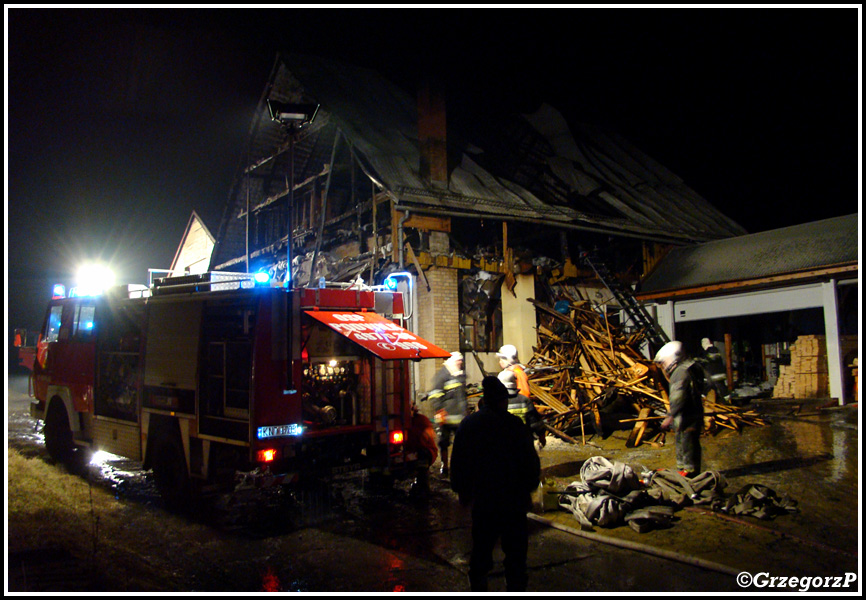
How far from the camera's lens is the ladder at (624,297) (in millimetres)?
16875

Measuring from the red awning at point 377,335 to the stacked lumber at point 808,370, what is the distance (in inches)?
504

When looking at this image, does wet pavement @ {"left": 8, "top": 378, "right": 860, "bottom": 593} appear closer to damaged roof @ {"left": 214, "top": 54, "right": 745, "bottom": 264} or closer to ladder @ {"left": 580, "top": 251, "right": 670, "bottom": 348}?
damaged roof @ {"left": 214, "top": 54, "right": 745, "bottom": 264}

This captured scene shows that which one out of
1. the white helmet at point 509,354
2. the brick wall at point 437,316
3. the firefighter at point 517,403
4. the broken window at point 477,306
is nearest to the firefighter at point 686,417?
the firefighter at point 517,403

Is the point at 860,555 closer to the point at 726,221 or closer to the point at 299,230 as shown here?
the point at 299,230

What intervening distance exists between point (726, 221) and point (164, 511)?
2228 centimetres

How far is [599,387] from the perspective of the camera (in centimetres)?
1162

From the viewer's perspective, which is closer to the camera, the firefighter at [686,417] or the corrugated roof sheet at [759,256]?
the firefighter at [686,417]

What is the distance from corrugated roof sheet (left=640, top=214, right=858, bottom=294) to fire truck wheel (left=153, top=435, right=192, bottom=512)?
14.0m

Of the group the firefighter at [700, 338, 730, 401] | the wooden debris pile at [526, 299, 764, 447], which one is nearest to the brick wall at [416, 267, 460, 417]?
the wooden debris pile at [526, 299, 764, 447]

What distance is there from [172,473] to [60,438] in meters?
3.91

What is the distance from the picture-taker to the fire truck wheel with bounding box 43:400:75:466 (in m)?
9.37

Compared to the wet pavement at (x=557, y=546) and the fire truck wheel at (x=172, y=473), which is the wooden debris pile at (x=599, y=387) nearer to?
the wet pavement at (x=557, y=546)

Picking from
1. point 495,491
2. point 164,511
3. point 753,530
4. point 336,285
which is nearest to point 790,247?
point 753,530

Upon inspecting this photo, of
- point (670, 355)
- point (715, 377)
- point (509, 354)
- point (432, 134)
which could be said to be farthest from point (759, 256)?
point (509, 354)
